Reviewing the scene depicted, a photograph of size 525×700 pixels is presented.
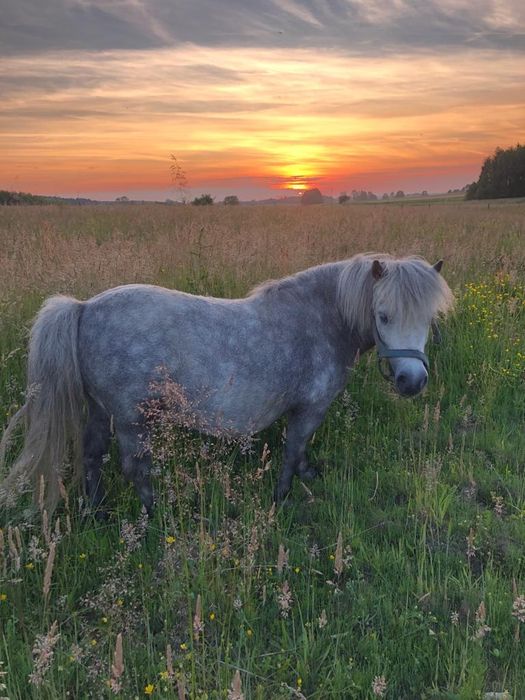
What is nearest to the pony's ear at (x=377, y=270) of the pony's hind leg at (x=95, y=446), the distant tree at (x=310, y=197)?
the pony's hind leg at (x=95, y=446)

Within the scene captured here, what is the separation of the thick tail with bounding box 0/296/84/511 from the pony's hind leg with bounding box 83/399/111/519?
28cm

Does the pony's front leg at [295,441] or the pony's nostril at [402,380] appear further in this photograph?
the pony's front leg at [295,441]

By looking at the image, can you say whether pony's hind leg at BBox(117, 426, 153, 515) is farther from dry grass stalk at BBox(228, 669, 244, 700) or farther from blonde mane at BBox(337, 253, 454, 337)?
dry grass stalk at BBox(228, 669, 244, 700)

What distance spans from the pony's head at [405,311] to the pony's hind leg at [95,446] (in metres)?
2.03

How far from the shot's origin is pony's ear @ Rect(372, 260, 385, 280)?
Answer: 3.36 meters

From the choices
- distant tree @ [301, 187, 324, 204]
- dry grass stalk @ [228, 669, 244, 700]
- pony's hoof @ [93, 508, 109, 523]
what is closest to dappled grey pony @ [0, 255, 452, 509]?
pony's hoof @ [93, 508, 109, 523]

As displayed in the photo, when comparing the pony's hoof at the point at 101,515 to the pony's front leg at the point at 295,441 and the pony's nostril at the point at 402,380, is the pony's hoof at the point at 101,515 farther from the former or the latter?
the pony's nostril at the point at 402,380

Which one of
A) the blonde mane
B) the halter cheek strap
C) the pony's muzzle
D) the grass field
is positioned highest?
the blonde mane

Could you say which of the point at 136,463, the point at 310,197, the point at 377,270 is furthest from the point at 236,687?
the point at 310,197

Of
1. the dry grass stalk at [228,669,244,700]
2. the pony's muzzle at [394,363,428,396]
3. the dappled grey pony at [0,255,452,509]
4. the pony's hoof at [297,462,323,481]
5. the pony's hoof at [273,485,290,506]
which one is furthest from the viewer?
the pony's hoof at [297,462,323,481]

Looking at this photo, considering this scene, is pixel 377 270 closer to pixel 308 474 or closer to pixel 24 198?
pixel 308 474

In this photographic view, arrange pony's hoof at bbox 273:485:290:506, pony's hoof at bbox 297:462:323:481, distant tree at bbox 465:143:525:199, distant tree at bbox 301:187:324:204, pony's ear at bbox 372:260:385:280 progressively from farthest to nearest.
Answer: distant tree at bbox 465:143:525:199
distant tree at bbox 301:187:324:204
pony's hoof at bbox 297:462:323:481
pony's hoof at bbox 273:485:290:506
pony's ear at bbox 372:260:385:280

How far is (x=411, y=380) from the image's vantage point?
3258 millimetres

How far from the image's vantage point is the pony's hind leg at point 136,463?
3.21 meters
